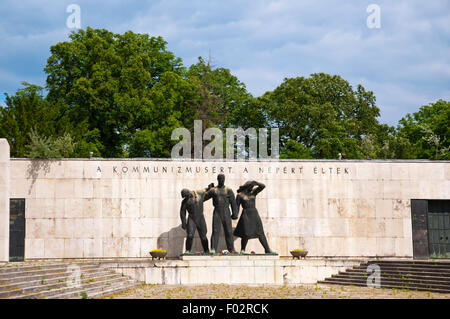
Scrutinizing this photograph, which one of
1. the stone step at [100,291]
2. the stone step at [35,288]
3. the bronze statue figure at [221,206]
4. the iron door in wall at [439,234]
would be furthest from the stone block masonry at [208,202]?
the stone step at [35,288]

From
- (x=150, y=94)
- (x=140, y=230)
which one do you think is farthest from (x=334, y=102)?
(x=140, y=230)

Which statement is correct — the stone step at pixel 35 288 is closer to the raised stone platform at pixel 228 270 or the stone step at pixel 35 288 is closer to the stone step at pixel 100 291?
the stone step at pixel 100 291

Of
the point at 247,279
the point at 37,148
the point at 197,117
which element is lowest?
the point at 247,279

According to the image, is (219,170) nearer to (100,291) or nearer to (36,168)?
(36,168)

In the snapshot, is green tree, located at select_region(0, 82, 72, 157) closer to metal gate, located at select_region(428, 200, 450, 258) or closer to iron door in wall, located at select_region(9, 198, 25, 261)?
iron door in wall, located at select_region(9, 198, 25, 261)

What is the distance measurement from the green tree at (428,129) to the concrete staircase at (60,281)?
24.8m

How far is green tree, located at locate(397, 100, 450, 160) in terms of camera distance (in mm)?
39922

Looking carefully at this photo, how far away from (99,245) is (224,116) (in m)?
17.7

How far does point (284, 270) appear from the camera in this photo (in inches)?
797

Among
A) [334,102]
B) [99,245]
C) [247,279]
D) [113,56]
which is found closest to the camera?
[247,279]

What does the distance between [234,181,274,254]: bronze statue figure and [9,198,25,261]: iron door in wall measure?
9499 mm

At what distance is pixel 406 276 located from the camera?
18.0 metres

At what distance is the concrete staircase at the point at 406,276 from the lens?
16.8 m

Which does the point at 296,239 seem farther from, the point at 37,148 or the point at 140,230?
the point at 37,148
